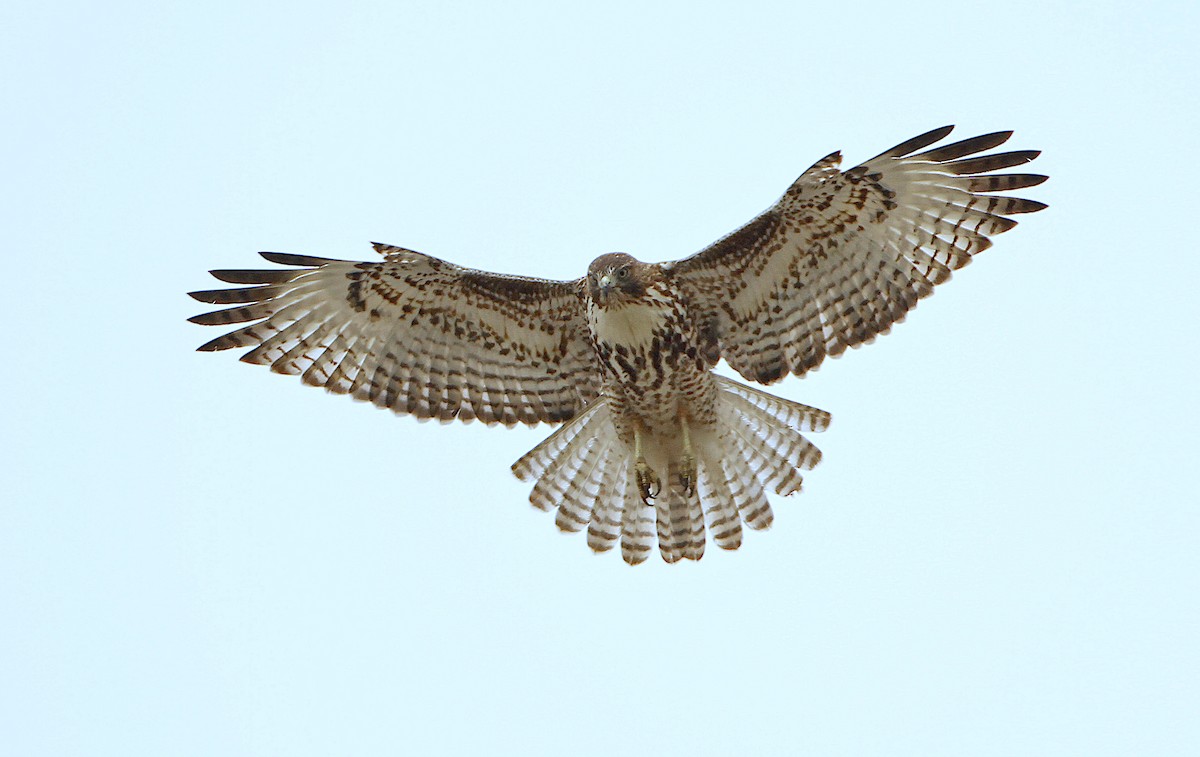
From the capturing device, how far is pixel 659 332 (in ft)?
33.0

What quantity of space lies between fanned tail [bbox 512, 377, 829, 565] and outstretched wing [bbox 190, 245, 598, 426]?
272 mm

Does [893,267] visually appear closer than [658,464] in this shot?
Yes

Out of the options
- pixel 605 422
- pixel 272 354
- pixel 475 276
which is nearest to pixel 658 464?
pixel 605 422

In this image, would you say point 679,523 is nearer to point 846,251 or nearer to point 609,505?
point 609,505

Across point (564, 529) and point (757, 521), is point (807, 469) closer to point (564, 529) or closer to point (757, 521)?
point (757, 521)

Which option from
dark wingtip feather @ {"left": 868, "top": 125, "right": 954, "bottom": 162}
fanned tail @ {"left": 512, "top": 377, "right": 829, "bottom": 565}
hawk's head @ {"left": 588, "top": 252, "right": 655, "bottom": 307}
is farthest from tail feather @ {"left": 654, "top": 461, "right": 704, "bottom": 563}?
dark wingtip feather @ {"left": 868, "top": 125, "right": 954, "bottom": 162}

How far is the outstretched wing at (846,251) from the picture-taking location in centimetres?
977

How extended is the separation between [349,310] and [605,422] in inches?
66.8

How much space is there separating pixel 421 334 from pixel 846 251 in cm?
262

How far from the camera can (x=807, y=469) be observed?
10578 millimetres

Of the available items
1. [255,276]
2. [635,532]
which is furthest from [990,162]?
[255,276]

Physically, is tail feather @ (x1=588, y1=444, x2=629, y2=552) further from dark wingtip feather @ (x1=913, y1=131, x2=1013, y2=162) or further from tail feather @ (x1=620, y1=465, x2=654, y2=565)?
dark wingtip feather @ (x1=913, y1=131, x2=1013, y2=162)

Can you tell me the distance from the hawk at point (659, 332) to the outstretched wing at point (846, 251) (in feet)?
0.04

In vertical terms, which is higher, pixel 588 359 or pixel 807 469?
pixel 588 359
